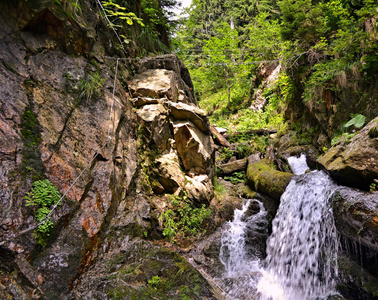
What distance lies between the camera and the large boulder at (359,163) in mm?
3679

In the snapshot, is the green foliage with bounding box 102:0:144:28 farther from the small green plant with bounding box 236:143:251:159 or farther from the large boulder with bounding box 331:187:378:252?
the small green plant with bounding box 236:143:251:159

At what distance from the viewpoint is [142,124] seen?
6008 millimetres

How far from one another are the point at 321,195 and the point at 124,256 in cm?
412

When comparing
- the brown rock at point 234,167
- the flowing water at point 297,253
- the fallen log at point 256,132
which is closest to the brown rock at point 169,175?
the flowing water at point 297,253

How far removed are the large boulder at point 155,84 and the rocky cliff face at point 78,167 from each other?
0.59 metres

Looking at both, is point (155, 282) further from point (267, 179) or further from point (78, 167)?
point (267, 179)

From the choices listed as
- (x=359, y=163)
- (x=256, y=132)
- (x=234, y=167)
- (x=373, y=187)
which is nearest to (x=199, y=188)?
(x=234, y=167)

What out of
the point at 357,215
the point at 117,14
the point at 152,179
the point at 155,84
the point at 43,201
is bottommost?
the point at 152,179

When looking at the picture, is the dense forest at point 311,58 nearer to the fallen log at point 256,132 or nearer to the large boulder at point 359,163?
the fallen log at point 256,132

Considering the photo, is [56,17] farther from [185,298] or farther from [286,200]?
[286,200]

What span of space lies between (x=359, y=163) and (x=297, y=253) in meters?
2.28

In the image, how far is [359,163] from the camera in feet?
12.5

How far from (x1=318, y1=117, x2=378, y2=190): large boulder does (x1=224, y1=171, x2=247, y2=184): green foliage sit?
4975 millimetres

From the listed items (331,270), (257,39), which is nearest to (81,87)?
(331,270)
